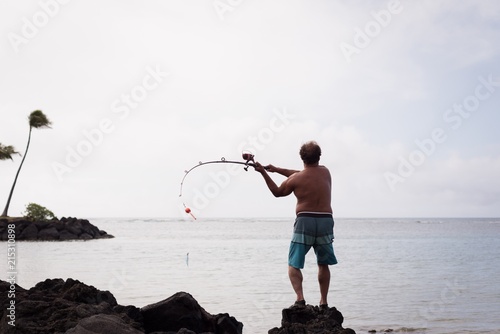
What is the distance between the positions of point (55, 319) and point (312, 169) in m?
3.07

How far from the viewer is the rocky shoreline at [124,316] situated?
5.32 metres

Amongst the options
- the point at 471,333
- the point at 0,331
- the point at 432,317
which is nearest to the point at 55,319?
the point at 0,331

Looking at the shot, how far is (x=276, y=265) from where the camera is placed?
1828 centimetres

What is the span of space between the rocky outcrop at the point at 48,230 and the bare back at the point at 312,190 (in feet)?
103

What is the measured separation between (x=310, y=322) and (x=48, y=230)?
32.6 m

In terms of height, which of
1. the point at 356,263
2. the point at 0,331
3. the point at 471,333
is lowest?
the point at 0,331

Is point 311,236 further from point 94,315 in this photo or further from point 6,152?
point 6,152

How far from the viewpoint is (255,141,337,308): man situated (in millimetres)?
6324

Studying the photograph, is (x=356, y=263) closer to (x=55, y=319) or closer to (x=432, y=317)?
(x=432, y=317)

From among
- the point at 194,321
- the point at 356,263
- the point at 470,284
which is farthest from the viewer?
the point at 356,263

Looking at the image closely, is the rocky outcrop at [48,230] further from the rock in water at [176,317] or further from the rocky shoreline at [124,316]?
the rock in water at [176,317]

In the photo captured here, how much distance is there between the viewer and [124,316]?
5.61 meters

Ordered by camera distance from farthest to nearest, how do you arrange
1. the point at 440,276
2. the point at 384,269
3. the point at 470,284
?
1. the point at 384,269
2. the point at 440,276
3. the point at 470,284

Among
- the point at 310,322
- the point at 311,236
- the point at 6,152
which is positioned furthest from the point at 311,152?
the point at 6,152
